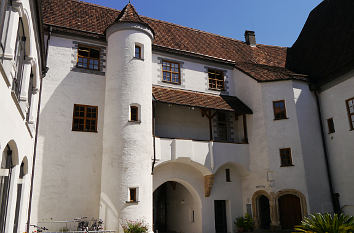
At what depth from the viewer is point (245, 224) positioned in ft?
54.0

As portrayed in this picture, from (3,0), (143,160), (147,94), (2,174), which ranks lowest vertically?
(2,174)

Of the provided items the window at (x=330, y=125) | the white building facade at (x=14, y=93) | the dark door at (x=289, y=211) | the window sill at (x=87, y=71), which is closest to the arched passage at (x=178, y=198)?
the dark door at (x=289, y=211)

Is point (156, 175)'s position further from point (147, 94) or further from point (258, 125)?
point (258, 125)

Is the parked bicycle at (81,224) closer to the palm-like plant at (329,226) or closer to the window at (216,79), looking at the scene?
the palm-like plant at (329,226)

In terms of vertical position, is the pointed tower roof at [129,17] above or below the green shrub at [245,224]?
above

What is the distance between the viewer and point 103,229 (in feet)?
42.5

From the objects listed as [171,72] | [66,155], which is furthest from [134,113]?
[171,72]

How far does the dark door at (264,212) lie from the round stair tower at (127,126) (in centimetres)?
625

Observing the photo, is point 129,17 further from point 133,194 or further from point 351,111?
point 351,111

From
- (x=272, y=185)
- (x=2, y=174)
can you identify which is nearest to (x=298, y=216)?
(x=272, y=185)

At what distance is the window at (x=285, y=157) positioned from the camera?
52.5ft

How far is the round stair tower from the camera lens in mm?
13195

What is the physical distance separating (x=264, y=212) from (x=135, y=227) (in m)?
7.47

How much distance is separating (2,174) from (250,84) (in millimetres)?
13627
